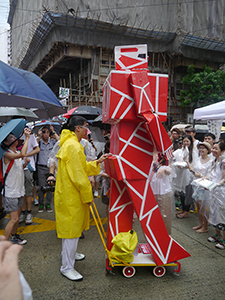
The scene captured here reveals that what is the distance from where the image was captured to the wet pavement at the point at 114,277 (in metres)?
2.49

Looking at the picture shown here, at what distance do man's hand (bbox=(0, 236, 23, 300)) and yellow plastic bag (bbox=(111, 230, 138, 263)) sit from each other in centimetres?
196

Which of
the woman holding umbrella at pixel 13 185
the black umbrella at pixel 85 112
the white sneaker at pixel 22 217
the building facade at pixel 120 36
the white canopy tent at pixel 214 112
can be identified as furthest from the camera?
the building facade at pixel 120 36

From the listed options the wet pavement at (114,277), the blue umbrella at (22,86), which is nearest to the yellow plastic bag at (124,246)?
the wet pavement at (114,277)

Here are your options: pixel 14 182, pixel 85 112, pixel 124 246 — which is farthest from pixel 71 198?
pixel 85 112

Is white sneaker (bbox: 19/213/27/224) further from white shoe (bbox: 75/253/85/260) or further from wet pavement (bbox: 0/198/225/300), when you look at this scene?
white shoe (bbox: 75/253/85/260)

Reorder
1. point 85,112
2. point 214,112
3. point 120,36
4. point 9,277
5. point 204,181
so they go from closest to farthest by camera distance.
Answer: point 9,277 < point 204,181 < point 214,112 < point 85,112 < point 120,36

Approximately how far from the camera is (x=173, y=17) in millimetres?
17266

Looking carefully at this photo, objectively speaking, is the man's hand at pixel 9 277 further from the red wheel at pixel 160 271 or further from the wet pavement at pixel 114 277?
the red wheel at pixel 160 271

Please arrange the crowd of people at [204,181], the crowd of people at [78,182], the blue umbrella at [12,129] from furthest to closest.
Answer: the crowd of people at [204,181], the blue umbrella at [12,129], the crowd of people at [78,182]

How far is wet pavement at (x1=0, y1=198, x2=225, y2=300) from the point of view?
8.16ft

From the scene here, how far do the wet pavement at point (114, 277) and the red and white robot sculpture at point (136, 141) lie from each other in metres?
0.29

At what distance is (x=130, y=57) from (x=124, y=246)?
89.3 inches

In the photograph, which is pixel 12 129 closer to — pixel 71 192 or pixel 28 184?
pixel 71 192

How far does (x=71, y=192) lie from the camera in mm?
2725
